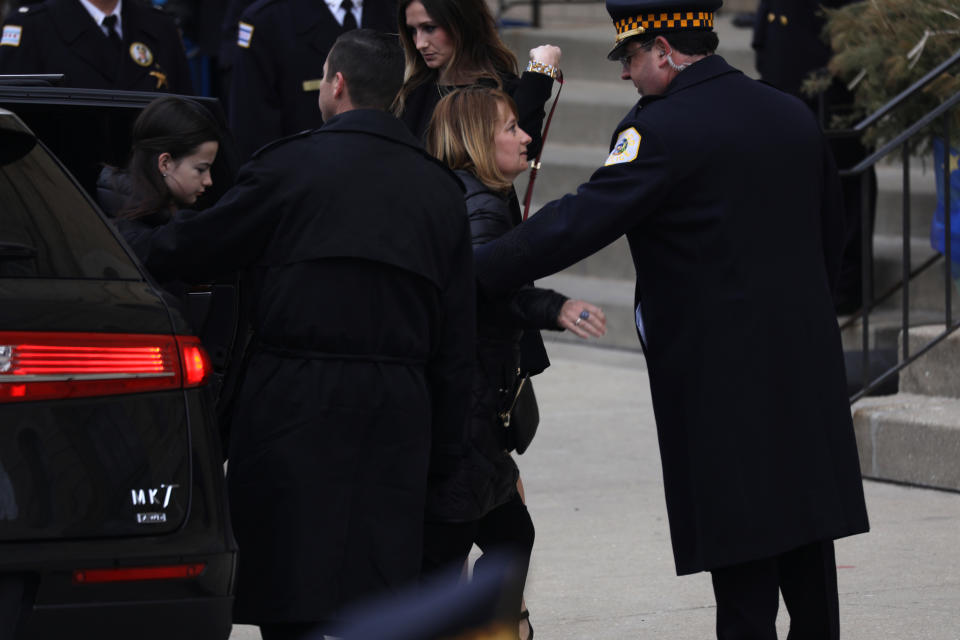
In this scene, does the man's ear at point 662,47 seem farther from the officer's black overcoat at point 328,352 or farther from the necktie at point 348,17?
the necktie at point 348,17

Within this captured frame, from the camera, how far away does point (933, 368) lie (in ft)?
21.6

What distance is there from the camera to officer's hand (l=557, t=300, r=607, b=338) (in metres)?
3.70

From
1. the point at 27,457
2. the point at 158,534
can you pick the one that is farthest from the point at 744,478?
the point at 27,457

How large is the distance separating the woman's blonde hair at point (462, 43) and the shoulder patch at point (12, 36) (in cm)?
239

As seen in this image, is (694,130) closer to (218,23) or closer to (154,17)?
(154,17)

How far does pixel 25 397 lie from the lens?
301 centimetres

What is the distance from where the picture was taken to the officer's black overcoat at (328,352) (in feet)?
11.4

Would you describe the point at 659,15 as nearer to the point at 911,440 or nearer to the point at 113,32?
the point at 911,440

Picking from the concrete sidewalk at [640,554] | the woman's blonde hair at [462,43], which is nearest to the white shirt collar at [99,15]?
the woman's blonde hair at [462,43]

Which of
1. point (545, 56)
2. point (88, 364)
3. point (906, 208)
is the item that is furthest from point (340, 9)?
point (88, 364)

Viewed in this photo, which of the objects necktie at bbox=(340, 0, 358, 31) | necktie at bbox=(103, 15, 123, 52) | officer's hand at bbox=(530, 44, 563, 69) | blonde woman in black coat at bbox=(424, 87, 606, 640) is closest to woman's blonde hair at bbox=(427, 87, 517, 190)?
blonde woman in black coat at bbox=(424, 87, 606, 640)

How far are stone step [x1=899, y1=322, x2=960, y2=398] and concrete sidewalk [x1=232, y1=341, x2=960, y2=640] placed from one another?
520mm

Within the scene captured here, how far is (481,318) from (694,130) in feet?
2.36

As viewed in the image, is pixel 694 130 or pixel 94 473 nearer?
pixel 94 473
